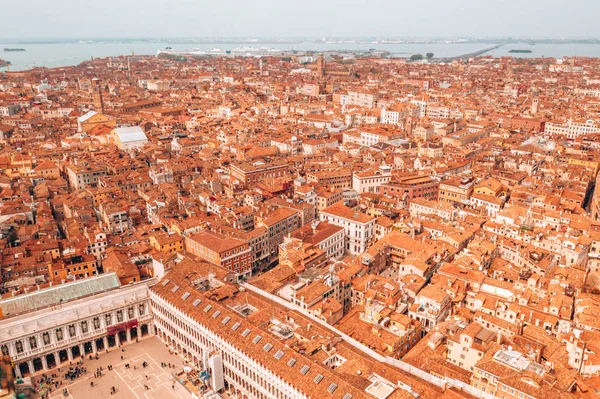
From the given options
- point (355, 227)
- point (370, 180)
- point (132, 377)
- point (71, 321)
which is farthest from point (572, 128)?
point (71, 321)

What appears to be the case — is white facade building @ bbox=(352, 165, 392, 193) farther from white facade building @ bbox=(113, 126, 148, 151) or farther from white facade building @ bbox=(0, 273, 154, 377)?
white facade building @ bbox=(113, 126, 148, 151)

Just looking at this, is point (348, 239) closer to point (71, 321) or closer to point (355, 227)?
point (355, 227)

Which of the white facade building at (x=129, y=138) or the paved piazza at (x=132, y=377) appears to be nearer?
the paved piazza at (x=132, y=377)

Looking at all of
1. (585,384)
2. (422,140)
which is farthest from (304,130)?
(585,384)

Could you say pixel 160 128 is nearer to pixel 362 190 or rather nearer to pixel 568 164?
pixel 362 190

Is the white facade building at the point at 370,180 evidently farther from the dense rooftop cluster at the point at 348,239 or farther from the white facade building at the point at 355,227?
the white facade building at the point at 355,227

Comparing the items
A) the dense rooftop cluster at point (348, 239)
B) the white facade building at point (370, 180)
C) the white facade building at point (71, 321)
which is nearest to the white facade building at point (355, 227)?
the dense rooftop cluster at point (348, 239)

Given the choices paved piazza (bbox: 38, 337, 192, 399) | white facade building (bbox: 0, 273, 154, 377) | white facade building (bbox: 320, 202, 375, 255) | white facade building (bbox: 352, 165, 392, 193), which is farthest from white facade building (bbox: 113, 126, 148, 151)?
paved piazza (bbox: 38, 337, 192, 399)
